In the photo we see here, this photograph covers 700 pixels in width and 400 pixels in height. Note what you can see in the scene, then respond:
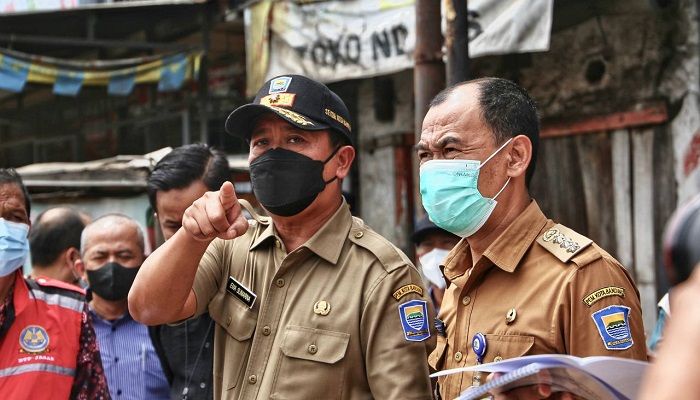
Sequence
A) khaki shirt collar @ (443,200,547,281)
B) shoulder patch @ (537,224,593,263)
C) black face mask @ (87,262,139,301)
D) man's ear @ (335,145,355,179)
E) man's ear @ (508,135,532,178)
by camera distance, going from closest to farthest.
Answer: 1. shoulder patch @ (537,224,593,263)
2. khaki shirt collar @ (443,200,547,281)
3. man's ear @ (508,135,532,178)
4. man's ear @ (335,145,355,179)
5. black face mask @ (87,262,139,301)

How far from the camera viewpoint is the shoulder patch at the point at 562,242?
2.22 m

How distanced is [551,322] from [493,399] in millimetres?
389

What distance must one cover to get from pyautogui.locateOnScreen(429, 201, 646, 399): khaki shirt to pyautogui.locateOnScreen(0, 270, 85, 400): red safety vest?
54.7 inches

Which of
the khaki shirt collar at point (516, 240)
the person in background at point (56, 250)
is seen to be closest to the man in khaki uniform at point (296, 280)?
the khaki shirt collar at point (516, 240)

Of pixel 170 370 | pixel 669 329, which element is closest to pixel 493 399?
pixel 669 329

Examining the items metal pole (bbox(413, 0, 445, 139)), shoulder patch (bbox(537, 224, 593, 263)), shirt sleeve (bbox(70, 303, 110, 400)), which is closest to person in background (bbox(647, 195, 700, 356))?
shoulder patch (bbox(537, 224, 593, 263))

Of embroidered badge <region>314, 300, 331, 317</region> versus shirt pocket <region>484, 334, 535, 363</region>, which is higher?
embroidered badge <region>314, 300, 331, 317</region>

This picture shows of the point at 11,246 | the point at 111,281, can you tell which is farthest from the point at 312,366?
the point at 111,281

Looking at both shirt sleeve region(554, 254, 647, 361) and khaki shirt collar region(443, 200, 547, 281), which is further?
khaki shirt collar region(443, 200, 547, 281)

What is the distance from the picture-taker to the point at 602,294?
211 centimetres

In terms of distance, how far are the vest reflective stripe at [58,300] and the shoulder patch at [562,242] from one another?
5.98ft

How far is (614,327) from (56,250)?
131 inches

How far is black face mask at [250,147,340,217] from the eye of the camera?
8.32 ft

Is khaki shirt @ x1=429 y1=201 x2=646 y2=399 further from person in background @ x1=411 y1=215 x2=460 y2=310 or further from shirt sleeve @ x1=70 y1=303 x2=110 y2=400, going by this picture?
person in background @ x1=411 y1=215 x2=460 y2=310
